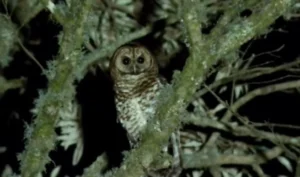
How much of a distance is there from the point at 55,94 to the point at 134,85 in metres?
2.22

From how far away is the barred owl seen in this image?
5.30 m

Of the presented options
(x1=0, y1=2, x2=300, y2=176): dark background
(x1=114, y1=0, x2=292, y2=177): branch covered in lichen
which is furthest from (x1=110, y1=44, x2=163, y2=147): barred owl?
(x1=114, y1=0, x2=292, y2=177): branch covered in lichen

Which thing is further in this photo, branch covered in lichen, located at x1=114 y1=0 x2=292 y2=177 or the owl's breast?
the owl's breast

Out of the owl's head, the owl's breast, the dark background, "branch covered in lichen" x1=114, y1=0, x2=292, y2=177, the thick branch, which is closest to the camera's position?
"branch covered in lichen" x1=114, y1=0, x2=292, y2=177

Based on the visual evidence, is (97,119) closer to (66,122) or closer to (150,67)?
(66,122)

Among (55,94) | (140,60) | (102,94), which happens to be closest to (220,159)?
(140,60)

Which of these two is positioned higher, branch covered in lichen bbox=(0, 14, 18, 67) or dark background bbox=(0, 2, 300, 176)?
branch covered in lichen bbox=(0, 14, 18, 67)

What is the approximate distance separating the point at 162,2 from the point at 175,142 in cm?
150

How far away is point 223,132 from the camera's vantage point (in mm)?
5766

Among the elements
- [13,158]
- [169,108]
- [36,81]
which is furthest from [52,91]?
[13,158]

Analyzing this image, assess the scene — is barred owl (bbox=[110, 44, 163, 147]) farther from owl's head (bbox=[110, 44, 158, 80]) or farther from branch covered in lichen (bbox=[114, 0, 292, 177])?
branch covered in lichen (bbox=[114, 0, 292, 177])

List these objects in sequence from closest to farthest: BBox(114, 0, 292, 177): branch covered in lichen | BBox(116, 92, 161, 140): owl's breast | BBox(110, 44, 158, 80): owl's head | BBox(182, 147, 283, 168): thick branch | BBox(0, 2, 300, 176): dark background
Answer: BBox(114, 0, 292, 177): branch covered in lichen → BBox(182, 147, 283, 168): thick branch → BBox(116, 92, 161, 140): owl's breast → BBox(110, 44, 158, 80): owl's head → BBox(0, 2, 300, 176): dark background

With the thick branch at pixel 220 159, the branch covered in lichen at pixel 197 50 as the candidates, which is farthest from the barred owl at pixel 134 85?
the branch covered in lichen at pixel 197 50

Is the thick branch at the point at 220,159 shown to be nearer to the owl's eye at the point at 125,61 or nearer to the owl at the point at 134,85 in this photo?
the owl at the point at 134,85
